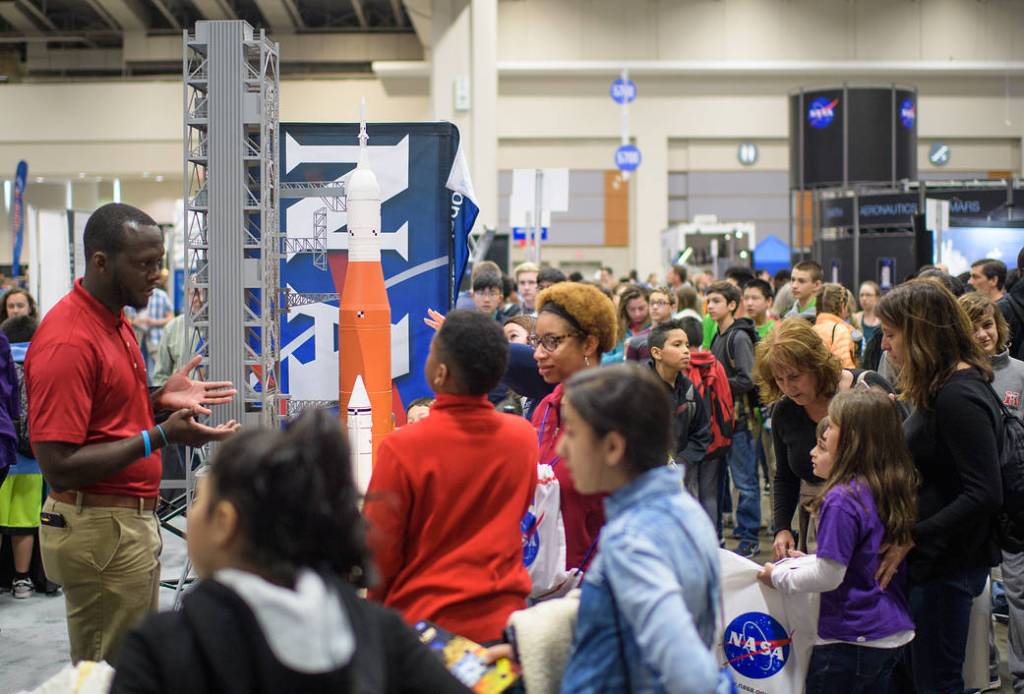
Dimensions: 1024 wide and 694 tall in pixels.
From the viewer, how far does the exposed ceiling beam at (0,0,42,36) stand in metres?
27.3

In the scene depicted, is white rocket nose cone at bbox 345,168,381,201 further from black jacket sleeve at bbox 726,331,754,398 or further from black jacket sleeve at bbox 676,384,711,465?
black jacket sleeve at bbox 726,331,754,398

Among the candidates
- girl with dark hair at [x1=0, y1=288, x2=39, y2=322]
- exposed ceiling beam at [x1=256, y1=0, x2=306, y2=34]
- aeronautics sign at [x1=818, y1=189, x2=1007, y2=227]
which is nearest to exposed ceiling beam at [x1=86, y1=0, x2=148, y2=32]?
exposed ceiling beam at [x1=256, y1=0, x2=306, y2=34]

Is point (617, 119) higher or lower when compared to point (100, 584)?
higher

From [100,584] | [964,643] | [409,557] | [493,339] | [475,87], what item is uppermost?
[475,87]

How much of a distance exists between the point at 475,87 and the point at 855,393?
2020cm

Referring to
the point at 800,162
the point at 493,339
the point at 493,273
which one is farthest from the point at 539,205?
the point at 493,339

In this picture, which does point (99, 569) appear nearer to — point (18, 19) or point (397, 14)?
point (397, 14)

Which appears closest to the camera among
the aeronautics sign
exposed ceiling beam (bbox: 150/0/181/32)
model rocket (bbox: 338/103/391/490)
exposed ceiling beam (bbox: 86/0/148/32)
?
model rocket (bbox: 338/103/391/490)

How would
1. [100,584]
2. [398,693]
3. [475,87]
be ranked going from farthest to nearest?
[475,87] → [100,584] → [398,693]

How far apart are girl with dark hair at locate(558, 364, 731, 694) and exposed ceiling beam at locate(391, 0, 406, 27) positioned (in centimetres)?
2534

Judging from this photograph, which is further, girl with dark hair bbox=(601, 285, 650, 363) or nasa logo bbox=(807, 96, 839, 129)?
nasa logo bbox=(807, 96, 839, 129)

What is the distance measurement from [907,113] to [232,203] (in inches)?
663

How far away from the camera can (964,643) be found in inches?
153

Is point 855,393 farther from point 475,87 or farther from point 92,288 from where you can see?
point 475,87
